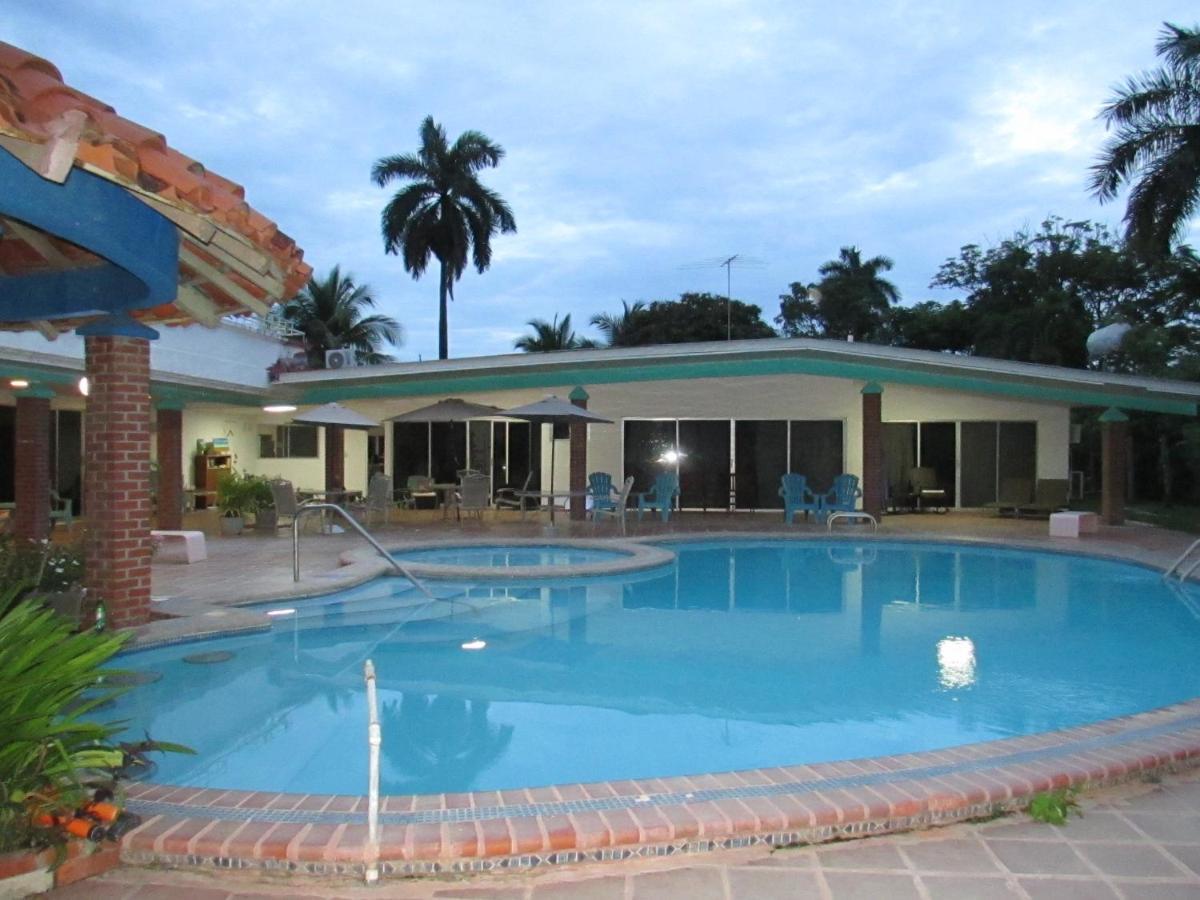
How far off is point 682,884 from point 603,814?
15.6 inches

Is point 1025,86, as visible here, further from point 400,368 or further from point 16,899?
point 16,899

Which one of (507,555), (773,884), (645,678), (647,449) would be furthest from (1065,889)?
(647,449)

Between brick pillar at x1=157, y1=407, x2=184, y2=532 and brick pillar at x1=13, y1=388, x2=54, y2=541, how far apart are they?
1.60m

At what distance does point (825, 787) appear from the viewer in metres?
3.18

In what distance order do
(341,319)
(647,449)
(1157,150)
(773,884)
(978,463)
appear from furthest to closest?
1. (341,319)
2. (647,449)
3. (978,463)
4. (1157,150)
5. (773,884)

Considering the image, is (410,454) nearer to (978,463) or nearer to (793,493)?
(793,493)

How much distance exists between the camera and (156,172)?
2.39 m

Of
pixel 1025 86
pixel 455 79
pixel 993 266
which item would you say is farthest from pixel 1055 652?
pixel 993 266

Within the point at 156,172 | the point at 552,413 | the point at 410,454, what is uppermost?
the point at 156,172

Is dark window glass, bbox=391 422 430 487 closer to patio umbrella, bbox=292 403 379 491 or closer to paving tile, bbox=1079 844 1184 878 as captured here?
patio umbrella, bbox=292 403 379 491

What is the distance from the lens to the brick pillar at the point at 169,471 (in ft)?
44.7

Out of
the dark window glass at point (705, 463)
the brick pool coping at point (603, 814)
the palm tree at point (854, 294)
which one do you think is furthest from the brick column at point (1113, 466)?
the palm tree at point (854, 294)

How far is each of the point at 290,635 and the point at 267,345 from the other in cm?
1240

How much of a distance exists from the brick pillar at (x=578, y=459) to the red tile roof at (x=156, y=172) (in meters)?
11.9
